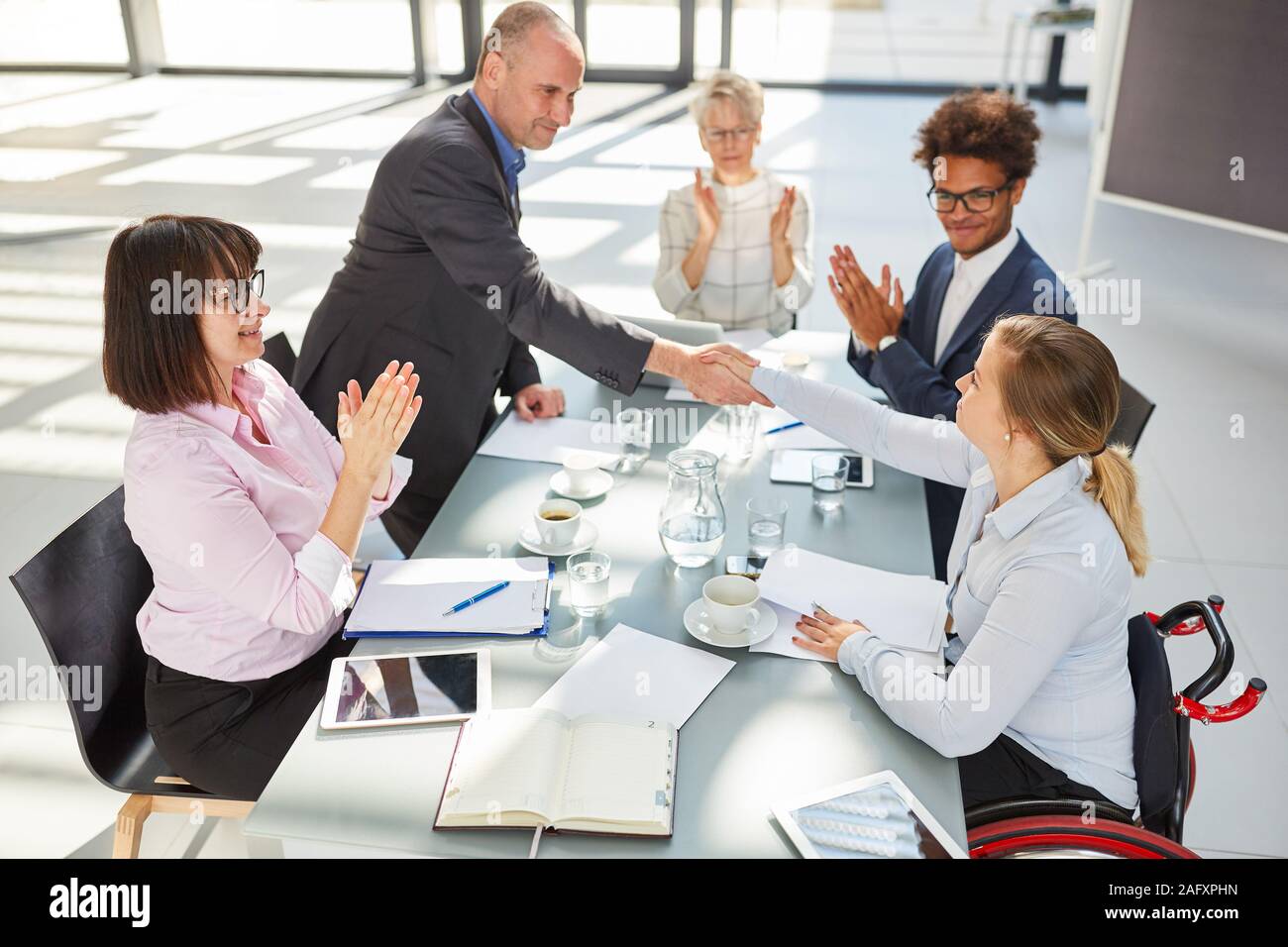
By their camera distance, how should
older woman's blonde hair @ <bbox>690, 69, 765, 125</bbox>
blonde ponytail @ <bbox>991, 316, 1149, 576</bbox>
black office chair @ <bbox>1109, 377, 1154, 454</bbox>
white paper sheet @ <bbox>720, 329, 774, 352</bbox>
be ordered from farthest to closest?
older woman's blonde hair @ <bbox>690, 69, 765, 125</bbox>
white paper sheet @ <bbox>720, 329, 774, 352</bbox>
black office chair @ <bbox>1109, 377, 1154, 454</bbox>
blonde ponytail @ <bbox>991, 316, 1149, 576</bbox>

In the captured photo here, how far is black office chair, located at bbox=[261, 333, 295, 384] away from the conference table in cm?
69

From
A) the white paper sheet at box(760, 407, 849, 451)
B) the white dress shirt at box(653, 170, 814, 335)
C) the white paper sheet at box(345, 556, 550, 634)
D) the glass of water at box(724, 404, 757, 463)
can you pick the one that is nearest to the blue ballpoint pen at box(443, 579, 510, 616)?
the white paper sheet at box(345, 556, 550, 634)

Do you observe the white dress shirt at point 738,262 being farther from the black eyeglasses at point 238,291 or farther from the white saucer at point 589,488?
the black eyeglasses at point 238,291

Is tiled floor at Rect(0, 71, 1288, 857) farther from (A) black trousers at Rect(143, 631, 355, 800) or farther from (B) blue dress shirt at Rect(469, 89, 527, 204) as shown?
(B) blue dress shirt at Rect(469, 89, 527, 204)

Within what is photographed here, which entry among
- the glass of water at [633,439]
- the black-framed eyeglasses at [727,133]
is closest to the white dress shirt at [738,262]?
the black-framed eyeglasses at [727,133]

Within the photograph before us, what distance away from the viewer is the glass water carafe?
200 cm

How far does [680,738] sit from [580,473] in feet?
2.61

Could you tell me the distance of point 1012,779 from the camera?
1823mm

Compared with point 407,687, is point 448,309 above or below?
above

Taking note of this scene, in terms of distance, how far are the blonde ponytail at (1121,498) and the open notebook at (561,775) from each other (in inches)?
32.6

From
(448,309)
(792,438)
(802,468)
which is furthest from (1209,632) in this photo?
(448,309)

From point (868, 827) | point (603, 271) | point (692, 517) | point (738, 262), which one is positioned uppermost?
point (738, 262)

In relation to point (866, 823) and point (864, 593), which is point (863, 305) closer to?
point (864, 593)
